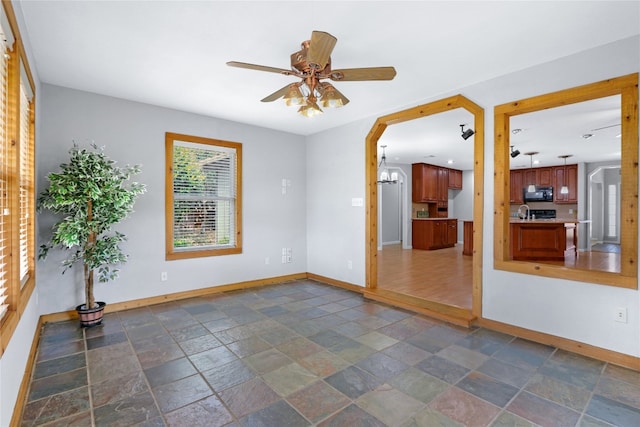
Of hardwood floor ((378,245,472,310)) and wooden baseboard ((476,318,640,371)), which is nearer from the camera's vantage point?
wooden baseboard ((476,318,640,371))

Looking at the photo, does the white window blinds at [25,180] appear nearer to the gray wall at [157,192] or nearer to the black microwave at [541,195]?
the gray wall at [157,192]

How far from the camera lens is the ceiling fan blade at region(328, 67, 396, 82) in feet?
7.30

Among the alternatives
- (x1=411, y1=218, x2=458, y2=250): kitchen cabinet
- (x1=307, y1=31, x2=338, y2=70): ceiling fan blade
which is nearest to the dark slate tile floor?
(x1=307, y1=31, x2=338, y2=70): ceiling fan blade

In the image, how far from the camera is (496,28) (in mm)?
2363

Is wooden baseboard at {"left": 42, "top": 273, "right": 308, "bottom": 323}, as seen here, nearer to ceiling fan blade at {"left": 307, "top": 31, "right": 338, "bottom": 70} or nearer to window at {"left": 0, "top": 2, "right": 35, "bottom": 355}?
window at {"left": 0, "top": 2, "right": 35, "bottom": 355}

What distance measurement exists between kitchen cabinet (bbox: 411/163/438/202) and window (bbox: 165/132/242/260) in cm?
607

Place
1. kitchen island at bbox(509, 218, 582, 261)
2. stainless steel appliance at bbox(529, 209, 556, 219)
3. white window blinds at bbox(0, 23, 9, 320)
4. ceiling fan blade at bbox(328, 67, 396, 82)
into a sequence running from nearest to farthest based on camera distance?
1. white window blinds at bbox(0, 23, 9, 320)
2. ceiling fan blade at bbox(328, 67, 396, 82)
3. kitchen island at bbox(509, 218, 582, 261)
4. stainless steel appliance at bbox(529, 209, 556, 219)

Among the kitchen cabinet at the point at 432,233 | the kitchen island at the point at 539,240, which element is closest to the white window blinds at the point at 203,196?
the kitchen island at the point at 539,240

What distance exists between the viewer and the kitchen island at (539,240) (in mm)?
5285

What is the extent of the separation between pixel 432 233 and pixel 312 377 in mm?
7321

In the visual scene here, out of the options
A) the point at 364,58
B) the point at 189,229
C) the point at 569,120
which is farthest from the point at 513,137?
the point at 189,229

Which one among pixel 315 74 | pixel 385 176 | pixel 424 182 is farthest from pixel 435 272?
pixel 315 74

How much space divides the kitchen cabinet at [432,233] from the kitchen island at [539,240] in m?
3.28

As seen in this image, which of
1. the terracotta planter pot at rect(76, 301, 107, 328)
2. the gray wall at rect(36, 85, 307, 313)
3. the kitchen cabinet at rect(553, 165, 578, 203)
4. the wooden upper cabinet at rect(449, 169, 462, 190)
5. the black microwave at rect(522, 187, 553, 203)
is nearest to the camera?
→ the terracotta planter pot at rect(76, 301, 107, 328)
